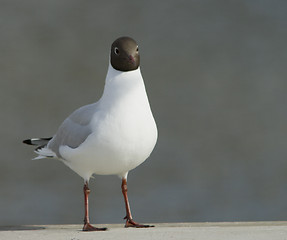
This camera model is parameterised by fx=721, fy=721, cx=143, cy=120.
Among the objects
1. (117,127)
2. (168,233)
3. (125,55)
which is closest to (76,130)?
(117,127)

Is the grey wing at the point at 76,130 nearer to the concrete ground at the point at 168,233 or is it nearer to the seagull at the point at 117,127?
the seagull at the point at 117,127

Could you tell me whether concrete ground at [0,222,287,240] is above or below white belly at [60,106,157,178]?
below

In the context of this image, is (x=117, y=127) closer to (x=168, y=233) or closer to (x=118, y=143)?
(x=118, y=143)

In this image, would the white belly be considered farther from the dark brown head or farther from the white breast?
the dark brown head

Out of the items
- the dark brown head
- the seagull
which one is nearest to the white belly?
the seagull

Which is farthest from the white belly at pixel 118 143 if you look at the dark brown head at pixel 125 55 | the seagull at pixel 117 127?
the dark brown head at pixel 125 55

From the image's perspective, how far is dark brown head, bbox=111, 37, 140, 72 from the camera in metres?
3.61

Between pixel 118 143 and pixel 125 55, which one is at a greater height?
pixel 125 55

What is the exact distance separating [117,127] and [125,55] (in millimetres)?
368

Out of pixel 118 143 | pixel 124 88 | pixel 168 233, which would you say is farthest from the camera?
pixel 124 88

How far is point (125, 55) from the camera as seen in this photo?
3.61 metres

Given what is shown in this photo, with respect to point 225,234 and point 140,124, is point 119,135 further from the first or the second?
point 225,234

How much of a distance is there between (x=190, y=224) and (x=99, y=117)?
879 millimetres

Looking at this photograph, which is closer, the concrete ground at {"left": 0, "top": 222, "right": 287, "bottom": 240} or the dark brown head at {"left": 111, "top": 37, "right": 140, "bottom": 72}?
the concrete ground at {"left": 0, "top": 222, "right": 287, "bottom": 240}
